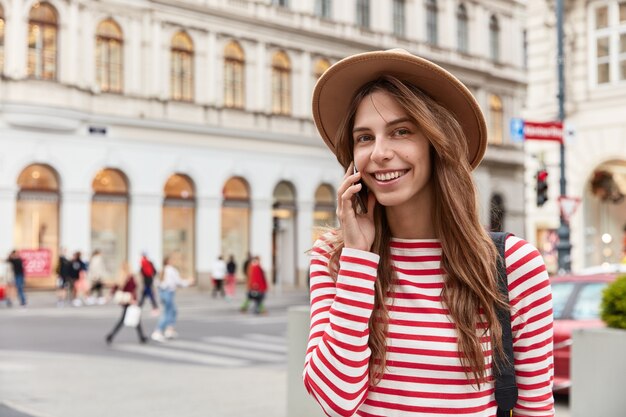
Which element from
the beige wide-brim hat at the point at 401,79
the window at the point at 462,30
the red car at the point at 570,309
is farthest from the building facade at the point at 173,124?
the beige wide-brim hat at the point at 401,79

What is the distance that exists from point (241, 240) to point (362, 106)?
113ft

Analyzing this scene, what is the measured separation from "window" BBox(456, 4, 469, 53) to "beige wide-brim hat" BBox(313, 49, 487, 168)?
1749 inches

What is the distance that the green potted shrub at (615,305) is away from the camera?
274 inches

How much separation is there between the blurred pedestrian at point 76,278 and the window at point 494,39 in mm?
27942

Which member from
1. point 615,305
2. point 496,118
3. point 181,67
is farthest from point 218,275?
point 615,305

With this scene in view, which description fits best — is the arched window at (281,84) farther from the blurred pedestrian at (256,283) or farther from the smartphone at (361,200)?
the smartphone at (361,200)

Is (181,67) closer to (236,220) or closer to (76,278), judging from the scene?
(236,220)

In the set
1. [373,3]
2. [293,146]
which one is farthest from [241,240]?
[373,3]

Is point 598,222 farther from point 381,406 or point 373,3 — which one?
point 381,406

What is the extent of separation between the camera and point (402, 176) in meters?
2.17

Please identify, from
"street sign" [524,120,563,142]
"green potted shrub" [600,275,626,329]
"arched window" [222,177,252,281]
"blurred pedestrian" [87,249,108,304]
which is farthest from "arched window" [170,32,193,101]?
"green potted shrub" [600,275,626,329]

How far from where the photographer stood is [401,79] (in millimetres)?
2236

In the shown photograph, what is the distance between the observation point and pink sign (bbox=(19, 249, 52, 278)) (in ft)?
96.8

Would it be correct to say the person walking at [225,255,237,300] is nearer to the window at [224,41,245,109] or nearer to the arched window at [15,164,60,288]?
the arched window at [15,164,60,288]
